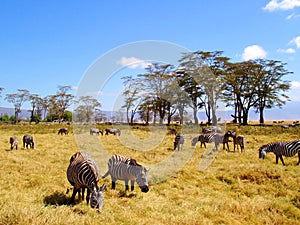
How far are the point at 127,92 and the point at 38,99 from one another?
144 feet

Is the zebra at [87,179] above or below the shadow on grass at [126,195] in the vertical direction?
above

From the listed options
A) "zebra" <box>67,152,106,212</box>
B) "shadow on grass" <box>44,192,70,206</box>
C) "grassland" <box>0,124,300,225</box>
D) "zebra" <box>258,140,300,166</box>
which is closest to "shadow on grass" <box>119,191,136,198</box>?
"grassland" <box>0,124,300,225</box>

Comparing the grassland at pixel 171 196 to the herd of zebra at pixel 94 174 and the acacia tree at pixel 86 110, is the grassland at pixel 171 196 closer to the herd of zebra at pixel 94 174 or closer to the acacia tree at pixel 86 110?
the herd of zebra at pixel 94 174

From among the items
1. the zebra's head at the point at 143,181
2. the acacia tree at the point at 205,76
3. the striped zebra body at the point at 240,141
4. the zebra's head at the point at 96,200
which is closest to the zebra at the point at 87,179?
the zebra's head at the point at 96,200

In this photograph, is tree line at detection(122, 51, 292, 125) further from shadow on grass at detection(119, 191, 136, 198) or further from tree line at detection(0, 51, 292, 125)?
shadow on grass at detection(119, 191, 136, 198)

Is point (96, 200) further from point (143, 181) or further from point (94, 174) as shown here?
point (143, 181)

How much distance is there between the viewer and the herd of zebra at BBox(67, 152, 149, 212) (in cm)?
667

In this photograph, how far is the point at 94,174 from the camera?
6898 mm

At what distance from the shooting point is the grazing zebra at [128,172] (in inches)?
332

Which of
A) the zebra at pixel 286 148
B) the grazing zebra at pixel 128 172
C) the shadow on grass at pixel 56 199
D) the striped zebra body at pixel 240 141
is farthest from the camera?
the striped zebra body at pixel 240 141

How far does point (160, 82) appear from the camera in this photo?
1850 inches

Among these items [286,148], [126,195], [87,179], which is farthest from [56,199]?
[286,148]

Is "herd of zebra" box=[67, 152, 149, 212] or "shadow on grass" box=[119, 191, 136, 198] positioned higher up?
"herd of zebra" box=[67, 152, 149, 212]

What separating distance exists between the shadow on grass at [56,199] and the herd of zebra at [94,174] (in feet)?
0.88
